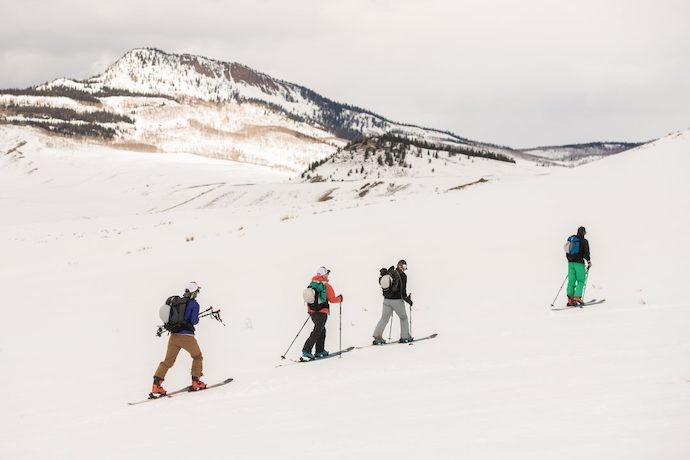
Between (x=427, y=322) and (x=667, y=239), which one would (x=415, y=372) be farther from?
(x=667, y=239)

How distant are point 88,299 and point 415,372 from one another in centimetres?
1448

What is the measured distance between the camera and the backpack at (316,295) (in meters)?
11.6

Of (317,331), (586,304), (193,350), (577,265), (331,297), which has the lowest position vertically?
(193,350)

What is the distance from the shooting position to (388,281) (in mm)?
12289

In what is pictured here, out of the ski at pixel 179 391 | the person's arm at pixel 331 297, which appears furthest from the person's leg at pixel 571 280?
the ski at pixel 179 391

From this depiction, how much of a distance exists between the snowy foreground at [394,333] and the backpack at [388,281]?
1292mm

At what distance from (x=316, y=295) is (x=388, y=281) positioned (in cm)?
156

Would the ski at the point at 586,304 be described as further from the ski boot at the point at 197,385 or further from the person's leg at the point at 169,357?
the person's leg at the point at 169,357

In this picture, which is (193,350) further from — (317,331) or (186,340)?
(317,331)

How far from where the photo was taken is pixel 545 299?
1598 cm

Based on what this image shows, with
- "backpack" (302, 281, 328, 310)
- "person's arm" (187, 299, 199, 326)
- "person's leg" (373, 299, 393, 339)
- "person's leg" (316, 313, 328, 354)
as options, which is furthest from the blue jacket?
"person's leg" (373, 299, 393, 339)

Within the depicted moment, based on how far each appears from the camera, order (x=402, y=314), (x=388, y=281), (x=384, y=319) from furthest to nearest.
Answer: (x=384, y=319)
(x=402, y=314)
(x=388, y=281)

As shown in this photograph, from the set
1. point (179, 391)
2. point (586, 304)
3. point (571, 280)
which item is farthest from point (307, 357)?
point (586, 304)

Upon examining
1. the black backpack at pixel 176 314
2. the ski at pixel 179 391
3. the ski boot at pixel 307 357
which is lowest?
the ski at pixel 179 391
